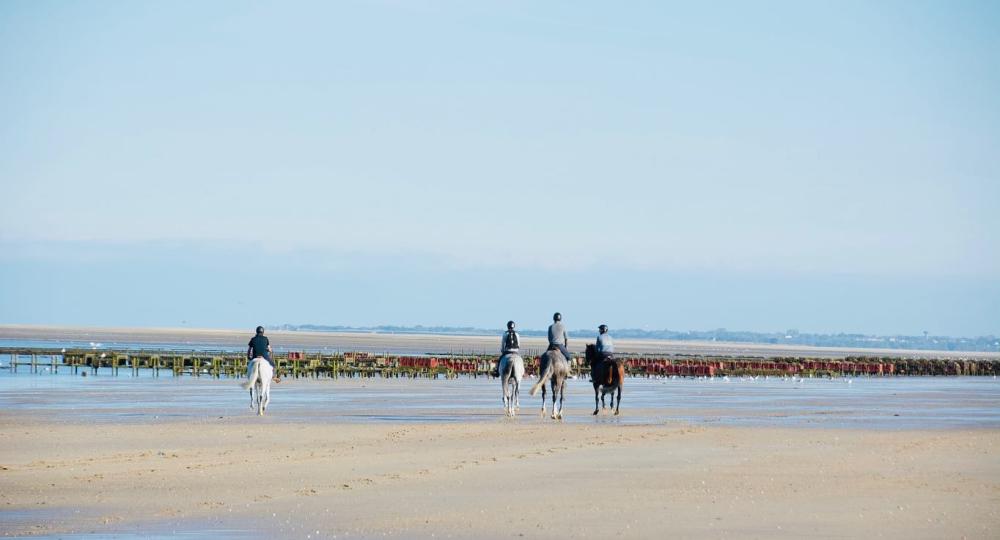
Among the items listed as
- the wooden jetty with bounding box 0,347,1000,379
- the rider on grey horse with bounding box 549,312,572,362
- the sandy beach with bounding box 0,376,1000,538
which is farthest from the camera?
the wooden jetty with bounding box 0,347,1000,379

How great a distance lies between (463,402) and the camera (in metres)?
41.1

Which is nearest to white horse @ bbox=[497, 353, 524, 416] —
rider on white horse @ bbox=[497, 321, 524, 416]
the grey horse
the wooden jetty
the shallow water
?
rider on white horse @ bbox=[497, 321, 524, 416]

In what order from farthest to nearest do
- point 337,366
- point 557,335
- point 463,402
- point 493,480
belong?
1. point 337,366
2. point 463,402
3. point 557,335
4. point 493,480

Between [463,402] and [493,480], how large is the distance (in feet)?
74.0

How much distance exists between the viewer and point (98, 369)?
71.0m

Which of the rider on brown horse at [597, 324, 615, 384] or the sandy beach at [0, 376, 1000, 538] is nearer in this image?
the sandy beach at [0, 376, 1000, 538]

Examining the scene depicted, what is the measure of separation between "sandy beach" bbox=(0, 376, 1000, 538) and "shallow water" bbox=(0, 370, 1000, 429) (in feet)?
10.8

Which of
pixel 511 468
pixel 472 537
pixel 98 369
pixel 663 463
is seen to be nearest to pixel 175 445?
pixel 511 468

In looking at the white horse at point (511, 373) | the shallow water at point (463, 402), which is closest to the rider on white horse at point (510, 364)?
the white horse at point (511, 373)

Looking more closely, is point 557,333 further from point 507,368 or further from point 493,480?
point 493,480

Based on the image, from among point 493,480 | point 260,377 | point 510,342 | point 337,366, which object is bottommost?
point 493,480

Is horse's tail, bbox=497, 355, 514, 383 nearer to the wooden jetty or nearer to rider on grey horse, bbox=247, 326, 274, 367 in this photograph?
rider on grey horse, bbox=247, 326, 274, 367

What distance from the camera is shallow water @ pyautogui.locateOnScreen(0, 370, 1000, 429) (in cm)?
3284

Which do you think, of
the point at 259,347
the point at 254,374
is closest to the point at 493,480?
the point at 259,347
